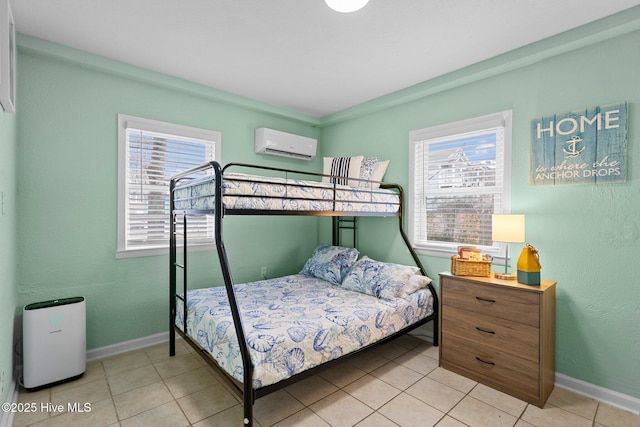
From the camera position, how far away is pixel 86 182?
2.56 m

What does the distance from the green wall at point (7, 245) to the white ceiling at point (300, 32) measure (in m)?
0.81

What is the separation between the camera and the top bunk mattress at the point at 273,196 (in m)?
1.96

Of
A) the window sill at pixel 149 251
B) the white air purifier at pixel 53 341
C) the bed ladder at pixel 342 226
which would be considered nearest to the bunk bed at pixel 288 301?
the window sill at pixel 149 251

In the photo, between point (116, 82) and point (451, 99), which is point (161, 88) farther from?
point (451, 99)

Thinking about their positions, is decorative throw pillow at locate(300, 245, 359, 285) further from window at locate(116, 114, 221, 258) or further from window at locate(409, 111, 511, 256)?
window at locate(116, 114, 221, 258)

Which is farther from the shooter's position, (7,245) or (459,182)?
(459,182)

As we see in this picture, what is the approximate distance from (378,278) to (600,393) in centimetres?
166

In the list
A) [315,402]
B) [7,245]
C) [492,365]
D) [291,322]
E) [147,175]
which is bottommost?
[315,402]

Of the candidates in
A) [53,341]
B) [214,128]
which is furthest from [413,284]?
[53,341]

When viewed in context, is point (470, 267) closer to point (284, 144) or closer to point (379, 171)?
point (379, 171)

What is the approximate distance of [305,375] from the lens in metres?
1.84

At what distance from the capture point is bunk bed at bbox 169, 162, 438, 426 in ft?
5.74

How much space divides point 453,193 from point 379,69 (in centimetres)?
133

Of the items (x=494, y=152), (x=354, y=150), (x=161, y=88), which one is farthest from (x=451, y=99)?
(x=161, y=88)
